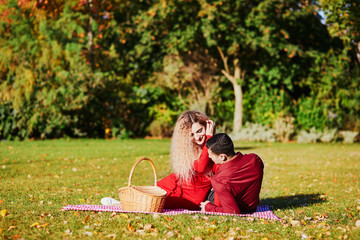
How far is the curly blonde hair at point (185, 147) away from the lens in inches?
195

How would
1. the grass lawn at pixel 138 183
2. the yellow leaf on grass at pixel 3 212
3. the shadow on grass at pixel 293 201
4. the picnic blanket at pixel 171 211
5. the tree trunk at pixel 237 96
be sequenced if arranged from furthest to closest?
the tree trunk at pixel 237 96
the shadow on grass at pixel 293 201
the picnic blanket at pixel 171 211
the yellow leaf on grass at pixel 3 212
the grass lawn at pixel 138 183

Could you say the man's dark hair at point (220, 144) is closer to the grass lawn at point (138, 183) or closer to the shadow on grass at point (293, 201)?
the grass lawn at point (138, 183)

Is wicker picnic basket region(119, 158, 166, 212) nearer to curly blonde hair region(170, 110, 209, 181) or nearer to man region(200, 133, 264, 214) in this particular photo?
curly blonde hair region(170, 110, 209, 181)

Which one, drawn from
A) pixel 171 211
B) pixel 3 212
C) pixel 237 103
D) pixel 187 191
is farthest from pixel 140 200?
pixel 237 103

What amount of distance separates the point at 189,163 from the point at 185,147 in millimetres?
232

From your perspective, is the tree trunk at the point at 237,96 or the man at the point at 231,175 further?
the tree trunk at the point at 237,96

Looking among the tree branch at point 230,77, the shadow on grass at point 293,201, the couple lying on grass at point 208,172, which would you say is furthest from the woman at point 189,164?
the tree branch at point 230,77

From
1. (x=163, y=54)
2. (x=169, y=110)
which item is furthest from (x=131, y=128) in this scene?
(x=163, y=54)

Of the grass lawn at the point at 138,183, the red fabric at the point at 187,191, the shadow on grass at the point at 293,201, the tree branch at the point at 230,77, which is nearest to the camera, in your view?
the grass lawn at the point at 138,183

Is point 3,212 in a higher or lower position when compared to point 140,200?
lower

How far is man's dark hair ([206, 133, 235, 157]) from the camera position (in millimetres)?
4492

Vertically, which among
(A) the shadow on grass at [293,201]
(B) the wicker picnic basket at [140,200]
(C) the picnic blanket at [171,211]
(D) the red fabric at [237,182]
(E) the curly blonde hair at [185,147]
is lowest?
(A) the shadow on grass at [293,201]

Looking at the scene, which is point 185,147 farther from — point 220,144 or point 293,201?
point 293,201

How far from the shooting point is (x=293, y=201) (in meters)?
6.12
